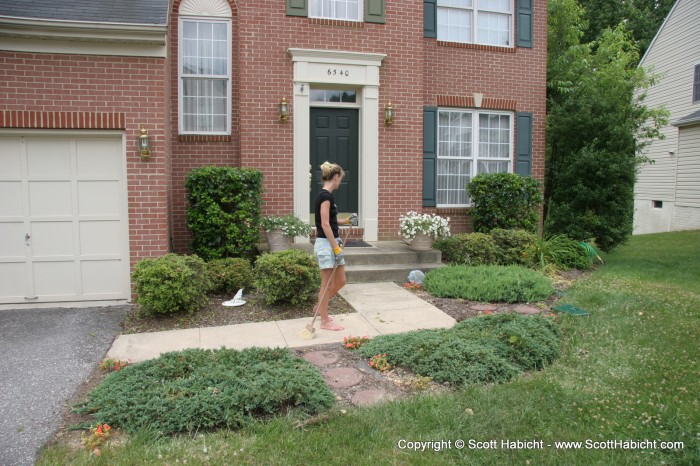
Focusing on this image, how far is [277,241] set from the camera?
863 cm

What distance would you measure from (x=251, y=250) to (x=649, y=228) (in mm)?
18007

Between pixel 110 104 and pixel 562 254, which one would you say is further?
pixel 562 254

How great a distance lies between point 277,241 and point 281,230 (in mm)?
189

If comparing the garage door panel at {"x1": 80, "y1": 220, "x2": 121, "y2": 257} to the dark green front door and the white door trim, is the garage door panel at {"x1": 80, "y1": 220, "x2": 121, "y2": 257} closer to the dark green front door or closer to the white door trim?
the white door trim

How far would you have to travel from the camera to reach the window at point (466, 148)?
35.9ft

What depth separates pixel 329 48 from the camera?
31.5 ft

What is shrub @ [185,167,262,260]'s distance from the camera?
27.3 feet

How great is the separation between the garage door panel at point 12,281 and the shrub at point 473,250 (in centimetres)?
636

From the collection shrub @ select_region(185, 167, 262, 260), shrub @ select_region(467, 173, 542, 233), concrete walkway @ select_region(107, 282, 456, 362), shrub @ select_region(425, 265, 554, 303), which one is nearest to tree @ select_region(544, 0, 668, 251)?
shrub @ select_region(467, 173, 542, 233)

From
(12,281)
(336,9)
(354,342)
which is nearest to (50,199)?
(12,281)

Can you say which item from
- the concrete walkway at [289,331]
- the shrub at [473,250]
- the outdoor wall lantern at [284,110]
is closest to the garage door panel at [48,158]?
the concrete walkway at [289,331]

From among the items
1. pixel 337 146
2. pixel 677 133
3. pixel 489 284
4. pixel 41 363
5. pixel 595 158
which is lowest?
pixel 41 363

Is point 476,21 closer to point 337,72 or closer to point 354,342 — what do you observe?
point 337,72

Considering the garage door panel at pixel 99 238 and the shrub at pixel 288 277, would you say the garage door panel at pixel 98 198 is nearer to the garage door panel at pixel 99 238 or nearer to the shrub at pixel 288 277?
the garage door panel at pixel 99 238
